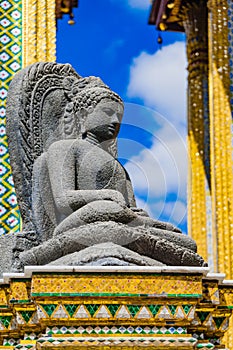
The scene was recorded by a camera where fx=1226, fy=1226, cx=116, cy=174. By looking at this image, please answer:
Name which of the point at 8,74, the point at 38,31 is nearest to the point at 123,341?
the point at 8,74

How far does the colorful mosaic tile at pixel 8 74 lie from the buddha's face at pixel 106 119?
86.8 inches

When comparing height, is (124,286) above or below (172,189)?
below

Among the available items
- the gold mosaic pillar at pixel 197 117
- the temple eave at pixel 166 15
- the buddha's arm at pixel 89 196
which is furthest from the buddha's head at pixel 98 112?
the temple eave at pixel 166 15

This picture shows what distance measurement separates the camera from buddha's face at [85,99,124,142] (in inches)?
221

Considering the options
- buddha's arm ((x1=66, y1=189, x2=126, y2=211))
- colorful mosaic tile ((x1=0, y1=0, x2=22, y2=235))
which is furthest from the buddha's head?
colorful mosaic tile ((x1=0, y1=0, x2=22, y2=235))

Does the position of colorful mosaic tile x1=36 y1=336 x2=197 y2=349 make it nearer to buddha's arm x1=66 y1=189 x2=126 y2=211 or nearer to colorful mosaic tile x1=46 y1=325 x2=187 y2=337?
colorful mosaic tile x1=46 y1=325 x2=187 y2=337

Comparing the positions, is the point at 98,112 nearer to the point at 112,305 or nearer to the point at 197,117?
the point at 112,305

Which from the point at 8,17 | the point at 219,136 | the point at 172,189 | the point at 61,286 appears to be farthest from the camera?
the point at 219,136

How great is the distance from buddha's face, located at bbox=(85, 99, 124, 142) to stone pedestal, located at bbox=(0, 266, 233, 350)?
3.27ft

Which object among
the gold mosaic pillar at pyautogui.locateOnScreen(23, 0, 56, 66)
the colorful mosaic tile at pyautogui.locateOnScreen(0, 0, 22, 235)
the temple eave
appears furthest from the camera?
the temple eave

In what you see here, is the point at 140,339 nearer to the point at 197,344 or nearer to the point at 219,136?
the point at 197,344

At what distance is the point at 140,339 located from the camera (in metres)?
4.78

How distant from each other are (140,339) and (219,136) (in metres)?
8.32

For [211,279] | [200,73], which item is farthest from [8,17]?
[200,73]
